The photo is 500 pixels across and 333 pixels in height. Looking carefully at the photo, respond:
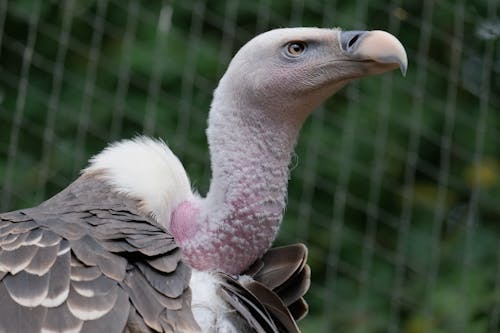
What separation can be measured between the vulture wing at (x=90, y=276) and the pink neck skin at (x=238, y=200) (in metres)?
0.24

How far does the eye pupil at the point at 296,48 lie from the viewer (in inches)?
151

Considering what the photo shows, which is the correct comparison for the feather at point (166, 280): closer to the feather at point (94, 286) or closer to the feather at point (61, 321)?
the feather at point (94, 286)

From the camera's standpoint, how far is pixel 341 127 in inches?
248

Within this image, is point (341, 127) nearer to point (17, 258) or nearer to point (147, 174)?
point (147, 174)

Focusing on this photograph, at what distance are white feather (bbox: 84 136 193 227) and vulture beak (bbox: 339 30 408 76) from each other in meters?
0.55

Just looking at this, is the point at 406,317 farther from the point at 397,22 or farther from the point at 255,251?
the point at 255,251

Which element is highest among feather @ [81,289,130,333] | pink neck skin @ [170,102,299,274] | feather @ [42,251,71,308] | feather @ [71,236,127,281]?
pink neck skin @ [170,102,299,274]

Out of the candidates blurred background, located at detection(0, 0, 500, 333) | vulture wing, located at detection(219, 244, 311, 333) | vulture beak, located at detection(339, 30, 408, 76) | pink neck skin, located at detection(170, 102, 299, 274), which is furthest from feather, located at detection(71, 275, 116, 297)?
blurred background, located at detection(0, 0, 500, 333)

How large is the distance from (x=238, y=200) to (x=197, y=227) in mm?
125

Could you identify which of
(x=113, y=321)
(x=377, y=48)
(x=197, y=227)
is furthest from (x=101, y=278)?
(x=377, y=48)

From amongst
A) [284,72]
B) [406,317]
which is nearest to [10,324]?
[284,72]

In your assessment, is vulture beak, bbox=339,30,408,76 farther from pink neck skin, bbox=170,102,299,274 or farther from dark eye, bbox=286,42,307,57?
pink neck skin, bbox=170,102,299,274

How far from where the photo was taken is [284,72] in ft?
12.5

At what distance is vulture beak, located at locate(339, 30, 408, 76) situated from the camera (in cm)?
361
